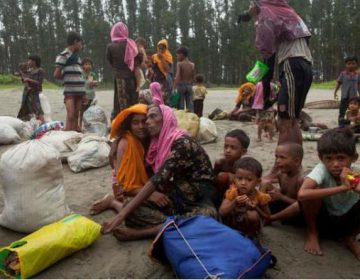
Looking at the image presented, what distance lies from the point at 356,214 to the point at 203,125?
3.51m

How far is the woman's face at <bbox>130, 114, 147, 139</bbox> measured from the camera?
2943 mm

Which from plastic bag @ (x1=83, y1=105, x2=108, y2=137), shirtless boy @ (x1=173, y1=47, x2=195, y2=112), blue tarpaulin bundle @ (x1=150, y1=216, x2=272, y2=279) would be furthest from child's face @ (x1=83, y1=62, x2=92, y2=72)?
blue tarpaulin bundle @ (x1=150, y1=216, x2=272, y2=279)

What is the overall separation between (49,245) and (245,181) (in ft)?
→ 4.06

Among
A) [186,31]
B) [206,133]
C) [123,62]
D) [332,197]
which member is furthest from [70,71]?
[186,31]

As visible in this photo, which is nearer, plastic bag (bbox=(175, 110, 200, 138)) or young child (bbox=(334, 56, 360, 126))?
plastic bag (bbox=(175, 110, 200, 138))

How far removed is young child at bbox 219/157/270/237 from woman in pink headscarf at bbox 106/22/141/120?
345cm

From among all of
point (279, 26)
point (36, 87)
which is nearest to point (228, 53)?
point (36, 87)

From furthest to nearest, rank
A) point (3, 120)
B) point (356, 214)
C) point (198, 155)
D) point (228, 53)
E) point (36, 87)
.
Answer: point (228, 53) → point (36, 87) → point (3, 120) → point (198, 155) → point (356, 214)

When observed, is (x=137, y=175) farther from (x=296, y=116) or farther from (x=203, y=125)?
(x=203, y=125)

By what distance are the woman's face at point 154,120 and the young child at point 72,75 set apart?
3.38 metres

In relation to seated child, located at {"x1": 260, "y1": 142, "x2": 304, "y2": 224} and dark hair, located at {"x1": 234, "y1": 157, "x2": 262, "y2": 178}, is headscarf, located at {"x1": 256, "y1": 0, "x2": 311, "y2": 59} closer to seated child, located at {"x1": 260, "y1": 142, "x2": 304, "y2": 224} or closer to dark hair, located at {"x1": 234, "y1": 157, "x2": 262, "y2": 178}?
seated child, located at {"x1": 260, "y1": 142, "x2": 304, "y2": 224}

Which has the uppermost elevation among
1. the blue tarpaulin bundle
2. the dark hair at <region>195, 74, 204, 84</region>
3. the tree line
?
the tree line

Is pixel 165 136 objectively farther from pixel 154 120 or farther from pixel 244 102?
pixel 244 102

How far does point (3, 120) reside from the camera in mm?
5691
